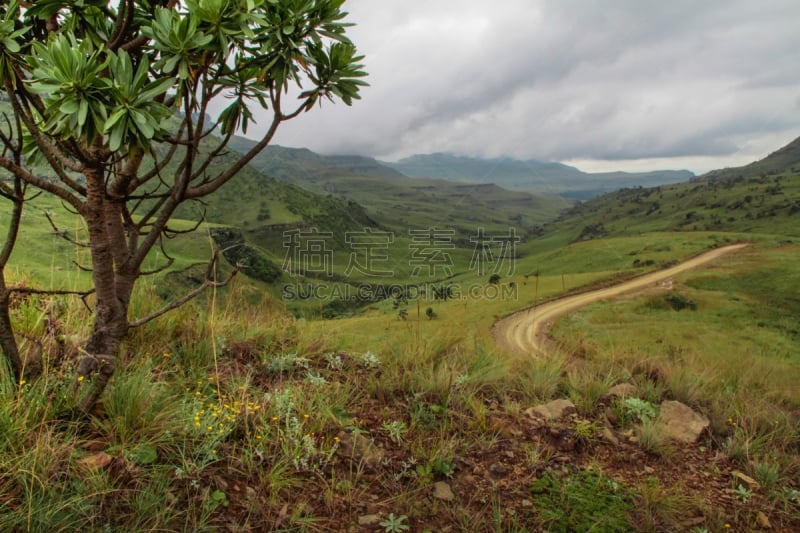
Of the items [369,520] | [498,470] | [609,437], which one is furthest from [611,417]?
[369,520]

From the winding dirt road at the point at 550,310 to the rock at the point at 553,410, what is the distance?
718 inches

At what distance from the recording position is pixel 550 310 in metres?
39.4

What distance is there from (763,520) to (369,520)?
3024mm

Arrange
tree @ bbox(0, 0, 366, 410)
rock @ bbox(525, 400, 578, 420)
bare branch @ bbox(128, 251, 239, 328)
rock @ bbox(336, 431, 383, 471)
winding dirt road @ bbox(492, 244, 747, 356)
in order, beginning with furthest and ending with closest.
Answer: winding dirt road @ bbox(492, 244, 747, 356)
rock @ bbox(525, 400, 578, 420)
rock @ bbox(336, 431, 383, 471)
bare branch @ bbox(128, 251, 239, 328)
tree @ bbox(0, 0, 366, 410)

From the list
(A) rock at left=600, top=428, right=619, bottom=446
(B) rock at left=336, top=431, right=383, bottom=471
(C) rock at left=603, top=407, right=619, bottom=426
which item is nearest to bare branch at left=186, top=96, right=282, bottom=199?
(B) rock at left=336, top=431, right=383, bottom=471

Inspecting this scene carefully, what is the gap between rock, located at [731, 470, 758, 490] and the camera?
356cm

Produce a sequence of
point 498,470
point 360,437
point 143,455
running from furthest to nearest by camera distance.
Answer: point 360,437
point 498,470
point 143,455

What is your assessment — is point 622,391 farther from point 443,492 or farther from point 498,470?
point 443,492

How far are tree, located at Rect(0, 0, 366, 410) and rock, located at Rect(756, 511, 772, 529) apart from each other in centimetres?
440

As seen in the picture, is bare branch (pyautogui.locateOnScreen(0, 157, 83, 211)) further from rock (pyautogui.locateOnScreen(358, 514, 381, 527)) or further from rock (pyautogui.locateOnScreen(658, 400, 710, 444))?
rock (pyautogui.locateOnScreen(658, 400, 710, 444))

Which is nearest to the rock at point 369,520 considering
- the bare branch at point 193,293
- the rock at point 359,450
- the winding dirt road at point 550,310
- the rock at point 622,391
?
the rock at point 359,450

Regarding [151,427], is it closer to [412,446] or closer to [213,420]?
[213,420]

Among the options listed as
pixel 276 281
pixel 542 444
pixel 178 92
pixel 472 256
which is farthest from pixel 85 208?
pixel 472 256

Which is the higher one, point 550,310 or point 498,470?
point 498,470
